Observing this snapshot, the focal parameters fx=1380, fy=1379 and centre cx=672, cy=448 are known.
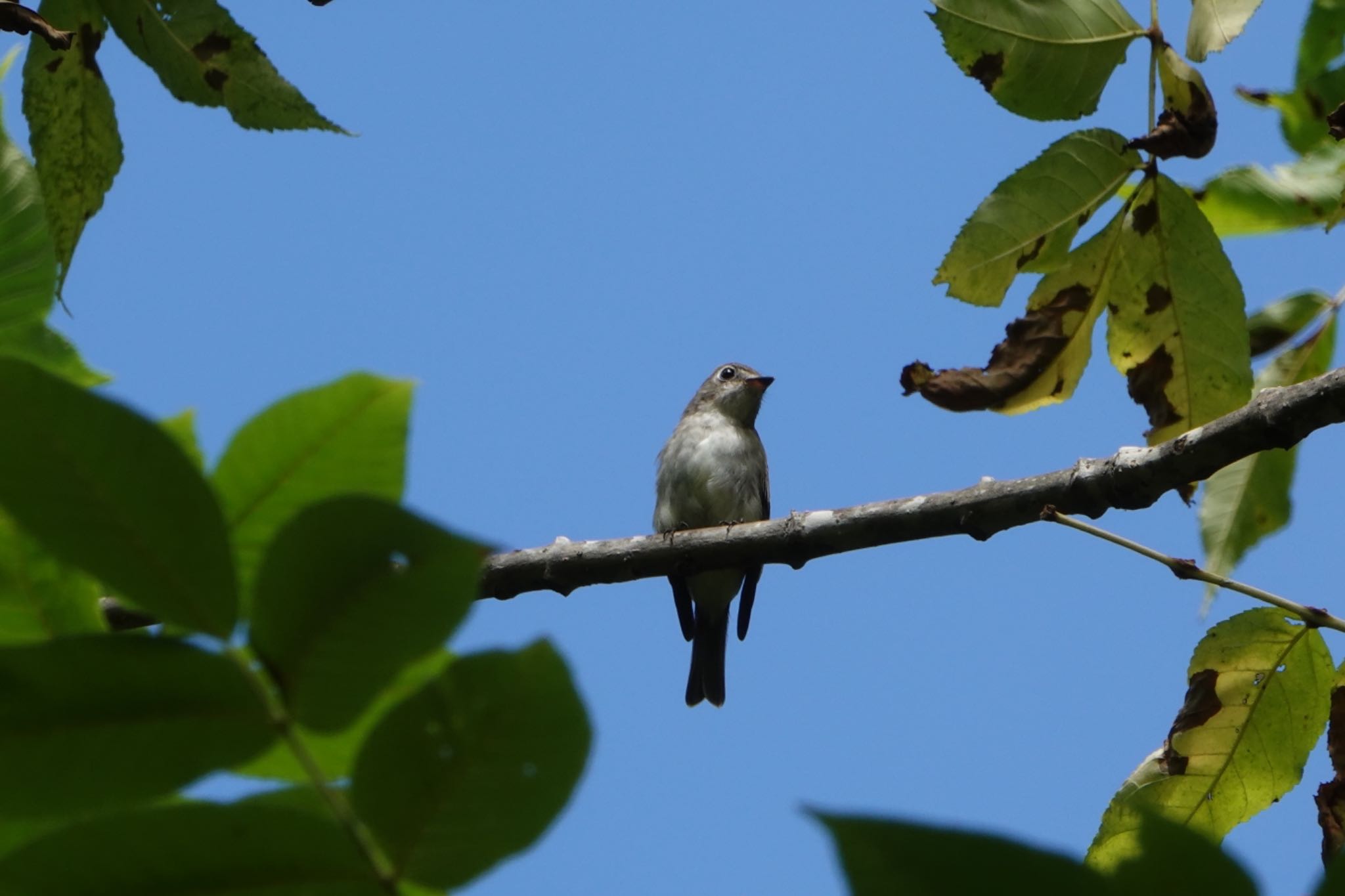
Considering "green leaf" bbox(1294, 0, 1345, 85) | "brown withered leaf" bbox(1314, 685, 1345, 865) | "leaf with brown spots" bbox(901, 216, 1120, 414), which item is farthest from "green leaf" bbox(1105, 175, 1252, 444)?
"brown withered leaf" bbox(1314, 685, 1345, 865)

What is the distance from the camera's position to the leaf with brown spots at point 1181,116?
2701 millimetres

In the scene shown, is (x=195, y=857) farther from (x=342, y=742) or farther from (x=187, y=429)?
(x=187, y=429)

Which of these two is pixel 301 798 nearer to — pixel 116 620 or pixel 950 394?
pixel 116 620

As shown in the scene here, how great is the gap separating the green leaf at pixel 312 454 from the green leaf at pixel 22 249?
0.64m

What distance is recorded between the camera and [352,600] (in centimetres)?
87

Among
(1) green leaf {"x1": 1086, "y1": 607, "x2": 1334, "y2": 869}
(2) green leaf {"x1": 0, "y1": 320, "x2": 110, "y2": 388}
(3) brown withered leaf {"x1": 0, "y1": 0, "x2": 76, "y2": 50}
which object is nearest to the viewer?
(2) green leaf {"x1": 0, "y1": 320, "x2": 110, "y2": 388}

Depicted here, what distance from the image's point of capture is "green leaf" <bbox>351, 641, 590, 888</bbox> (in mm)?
845

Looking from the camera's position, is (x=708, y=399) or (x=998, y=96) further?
(x=708, y=399)

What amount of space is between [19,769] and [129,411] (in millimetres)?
265

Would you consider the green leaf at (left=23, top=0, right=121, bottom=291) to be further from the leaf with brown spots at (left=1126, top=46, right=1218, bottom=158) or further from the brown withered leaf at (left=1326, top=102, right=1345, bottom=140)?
the brown withered leaf at (left=1326, top=102, right=1345, bottom=140)

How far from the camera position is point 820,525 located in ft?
11.8

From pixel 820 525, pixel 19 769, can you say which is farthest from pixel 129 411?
pixel 820 525

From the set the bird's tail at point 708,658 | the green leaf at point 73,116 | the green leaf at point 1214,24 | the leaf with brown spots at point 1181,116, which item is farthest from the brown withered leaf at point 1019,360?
the bird's tail at point 708,658

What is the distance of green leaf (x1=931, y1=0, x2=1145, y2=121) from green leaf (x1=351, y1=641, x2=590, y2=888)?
2.26 metres
